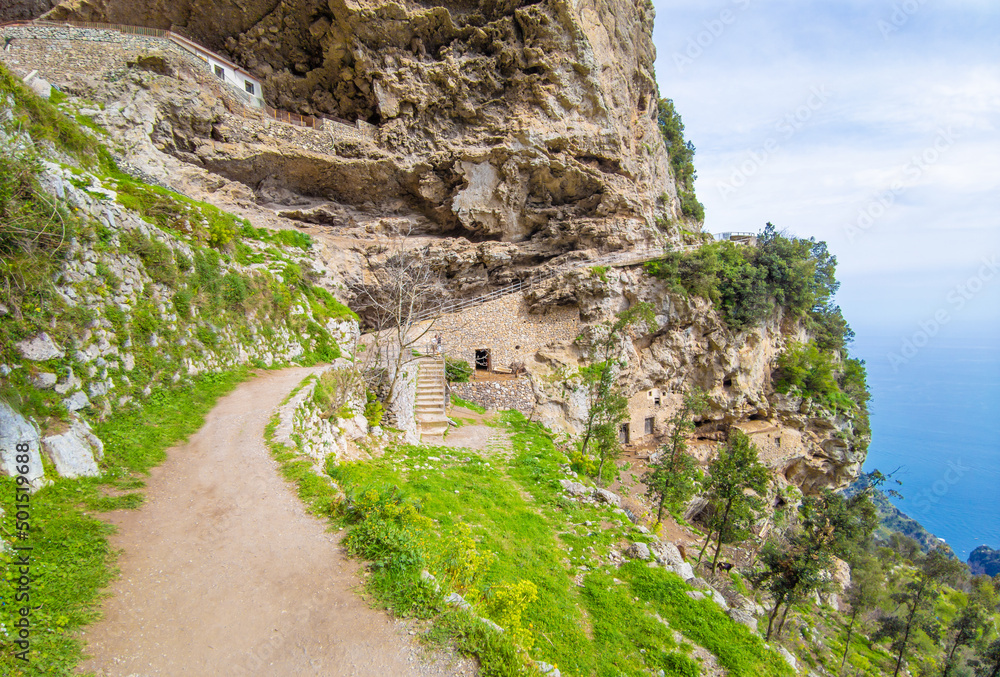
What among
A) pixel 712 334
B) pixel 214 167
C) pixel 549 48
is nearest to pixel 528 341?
pixel 712 334

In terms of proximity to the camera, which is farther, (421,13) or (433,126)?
(433,126)

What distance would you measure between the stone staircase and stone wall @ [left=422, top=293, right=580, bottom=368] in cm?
269

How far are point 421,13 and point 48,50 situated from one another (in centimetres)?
1475

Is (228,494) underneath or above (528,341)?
underneath

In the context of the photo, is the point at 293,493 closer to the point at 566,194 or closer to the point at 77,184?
the point at 77,184

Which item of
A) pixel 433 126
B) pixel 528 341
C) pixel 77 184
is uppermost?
pixel 433 126

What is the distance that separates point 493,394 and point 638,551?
32.7ft

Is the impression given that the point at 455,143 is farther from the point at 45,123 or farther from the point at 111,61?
the point at 45,123

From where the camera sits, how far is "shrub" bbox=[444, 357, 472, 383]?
1727cm

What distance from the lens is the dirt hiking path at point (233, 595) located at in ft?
10.3

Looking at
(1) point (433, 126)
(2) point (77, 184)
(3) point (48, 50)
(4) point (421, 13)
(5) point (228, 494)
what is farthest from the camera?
(1) point (433, 126)

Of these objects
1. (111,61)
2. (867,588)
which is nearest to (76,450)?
(111,61)

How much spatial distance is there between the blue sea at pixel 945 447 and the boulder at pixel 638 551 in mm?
28225

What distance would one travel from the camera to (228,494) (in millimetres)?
5297
